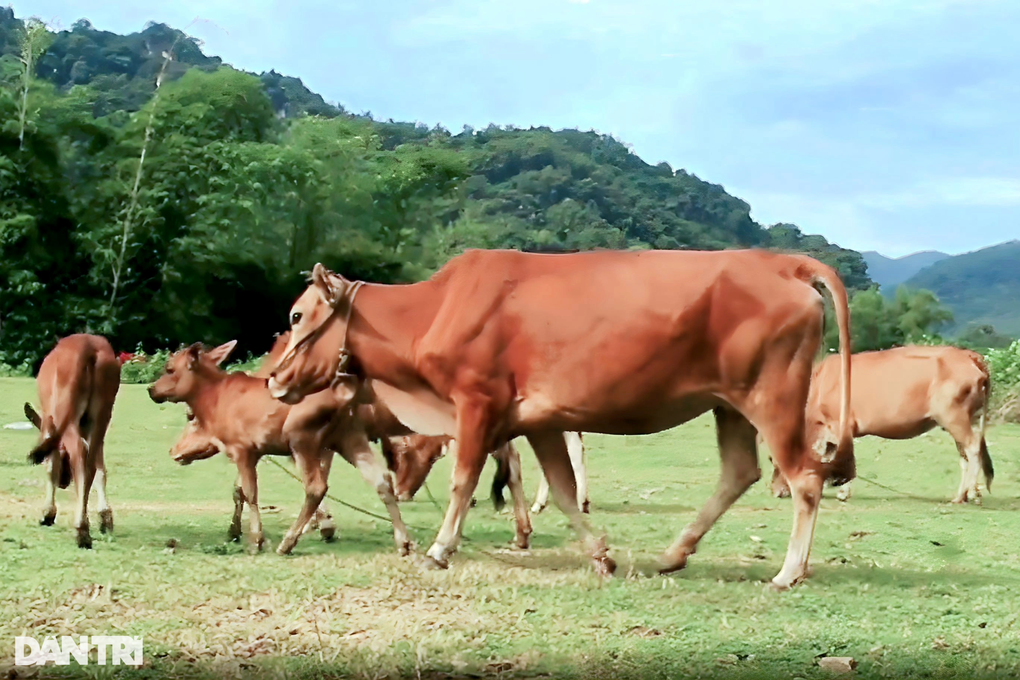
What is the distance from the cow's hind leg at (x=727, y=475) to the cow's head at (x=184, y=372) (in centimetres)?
264

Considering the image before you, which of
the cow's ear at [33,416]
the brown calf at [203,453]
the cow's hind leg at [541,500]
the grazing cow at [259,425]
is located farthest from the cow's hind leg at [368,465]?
the cow's ear at [33,416]

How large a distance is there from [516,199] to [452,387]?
4.34 ft

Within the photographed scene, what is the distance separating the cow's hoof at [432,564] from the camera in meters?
4.39

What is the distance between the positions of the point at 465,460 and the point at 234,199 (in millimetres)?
1636

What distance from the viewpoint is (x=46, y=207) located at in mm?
5207

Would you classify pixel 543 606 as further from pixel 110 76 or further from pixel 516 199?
pixel 110 76

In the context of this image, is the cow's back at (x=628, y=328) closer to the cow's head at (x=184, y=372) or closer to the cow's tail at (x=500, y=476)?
the cow's tail at (x=500, y=476)

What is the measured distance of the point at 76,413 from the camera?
553 centimetres

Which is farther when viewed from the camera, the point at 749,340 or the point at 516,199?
the point at 516,199

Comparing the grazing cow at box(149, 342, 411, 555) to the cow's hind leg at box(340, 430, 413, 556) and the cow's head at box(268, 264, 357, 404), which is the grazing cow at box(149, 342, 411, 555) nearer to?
the cow's hind leg at box(340, 430, 413, 556)

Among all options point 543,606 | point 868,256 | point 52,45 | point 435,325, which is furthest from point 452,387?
point 52,45

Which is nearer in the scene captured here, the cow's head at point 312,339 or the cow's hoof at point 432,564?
the cow's hoof at point 432,564

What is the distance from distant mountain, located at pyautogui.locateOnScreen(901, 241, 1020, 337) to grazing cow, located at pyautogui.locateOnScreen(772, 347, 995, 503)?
7.33 feet

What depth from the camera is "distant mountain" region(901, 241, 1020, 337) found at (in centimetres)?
534
